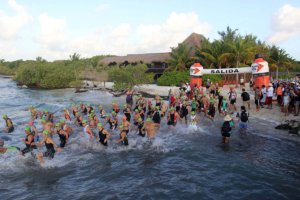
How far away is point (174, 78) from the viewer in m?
38.8

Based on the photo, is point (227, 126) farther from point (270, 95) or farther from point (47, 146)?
point (47, 146)

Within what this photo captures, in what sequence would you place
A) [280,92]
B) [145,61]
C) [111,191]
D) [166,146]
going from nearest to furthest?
Result: [111,191]
[166,146]
[280,92]
[145,61]

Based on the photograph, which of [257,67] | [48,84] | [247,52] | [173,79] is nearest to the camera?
[257,67]

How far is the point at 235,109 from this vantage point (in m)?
20.4

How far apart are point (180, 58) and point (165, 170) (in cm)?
3020

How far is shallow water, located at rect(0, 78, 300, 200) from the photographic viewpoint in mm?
9859

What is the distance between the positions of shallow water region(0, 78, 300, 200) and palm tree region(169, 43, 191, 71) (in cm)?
2561

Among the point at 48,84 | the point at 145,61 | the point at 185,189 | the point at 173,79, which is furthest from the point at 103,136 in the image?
the point at 48,84

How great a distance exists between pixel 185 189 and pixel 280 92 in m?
12.6

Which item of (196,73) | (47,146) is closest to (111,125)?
(47,146)

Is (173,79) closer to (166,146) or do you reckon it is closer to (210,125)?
(210,125)

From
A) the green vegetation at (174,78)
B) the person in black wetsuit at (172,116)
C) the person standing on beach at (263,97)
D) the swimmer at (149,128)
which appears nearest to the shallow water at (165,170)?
the swimmer at (149,128)

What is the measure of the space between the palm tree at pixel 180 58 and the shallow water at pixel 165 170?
84.0ft

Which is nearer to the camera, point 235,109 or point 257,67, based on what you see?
point 235,109
